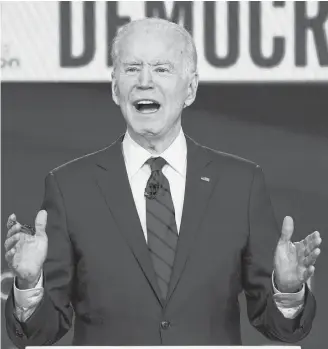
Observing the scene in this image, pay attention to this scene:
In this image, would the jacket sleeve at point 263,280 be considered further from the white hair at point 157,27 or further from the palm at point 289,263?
the white hair at point 157,27

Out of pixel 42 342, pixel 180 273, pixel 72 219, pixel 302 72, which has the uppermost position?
pixel 302 72

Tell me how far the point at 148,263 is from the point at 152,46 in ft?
2.26

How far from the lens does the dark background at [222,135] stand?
112 inches

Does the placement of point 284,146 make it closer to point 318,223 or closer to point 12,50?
point 318,223

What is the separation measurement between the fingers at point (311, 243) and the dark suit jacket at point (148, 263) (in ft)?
1.01

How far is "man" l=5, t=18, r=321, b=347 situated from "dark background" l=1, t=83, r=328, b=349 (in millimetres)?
342

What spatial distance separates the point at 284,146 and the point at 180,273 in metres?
0.74

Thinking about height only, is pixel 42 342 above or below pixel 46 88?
below

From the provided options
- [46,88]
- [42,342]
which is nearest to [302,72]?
[46,88]

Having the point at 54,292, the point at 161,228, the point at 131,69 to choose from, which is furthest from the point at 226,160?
the point at 54,292

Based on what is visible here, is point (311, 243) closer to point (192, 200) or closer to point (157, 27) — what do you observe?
point (192, 200)

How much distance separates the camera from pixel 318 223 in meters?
2.84

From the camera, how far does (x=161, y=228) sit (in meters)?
2.43

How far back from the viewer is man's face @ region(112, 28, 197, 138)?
242 centimetres
